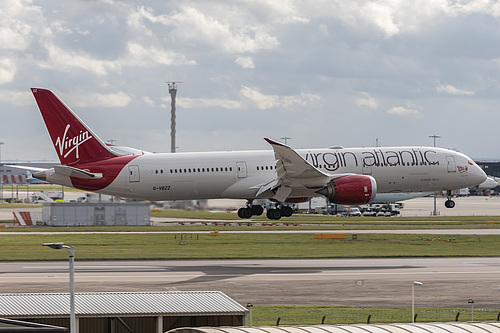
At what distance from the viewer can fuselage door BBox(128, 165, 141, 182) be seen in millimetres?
67562

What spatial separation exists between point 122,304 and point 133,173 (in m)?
35.3

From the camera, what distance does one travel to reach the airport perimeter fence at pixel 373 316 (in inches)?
1523

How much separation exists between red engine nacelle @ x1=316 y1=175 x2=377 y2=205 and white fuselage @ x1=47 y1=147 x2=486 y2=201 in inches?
118

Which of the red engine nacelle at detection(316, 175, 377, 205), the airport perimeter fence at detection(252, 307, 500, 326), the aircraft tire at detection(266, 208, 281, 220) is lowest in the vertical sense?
the airport perimeter fence at detection(252, 307, 500, 326)

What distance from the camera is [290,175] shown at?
67000 mm

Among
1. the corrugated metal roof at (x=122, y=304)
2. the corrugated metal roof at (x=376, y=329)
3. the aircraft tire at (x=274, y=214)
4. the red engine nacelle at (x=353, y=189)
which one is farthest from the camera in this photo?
the aircraft tire at (x=274, y=214)

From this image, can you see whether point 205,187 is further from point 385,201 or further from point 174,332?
point 385,201

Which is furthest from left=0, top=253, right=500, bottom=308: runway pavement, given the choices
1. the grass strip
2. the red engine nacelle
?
the red engine nacelle

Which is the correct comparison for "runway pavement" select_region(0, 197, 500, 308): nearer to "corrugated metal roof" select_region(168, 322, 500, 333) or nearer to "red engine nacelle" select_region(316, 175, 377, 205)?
"red engine nacelle" select_region(316, 175, 377, 205)

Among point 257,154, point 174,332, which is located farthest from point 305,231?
point 174,332

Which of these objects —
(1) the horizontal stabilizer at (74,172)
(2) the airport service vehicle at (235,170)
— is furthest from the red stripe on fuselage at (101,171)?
(1) the horizontal stabilizer at (74,172)

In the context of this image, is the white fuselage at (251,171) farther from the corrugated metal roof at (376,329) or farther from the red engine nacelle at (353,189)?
the corrugated metal roof at (376,329)

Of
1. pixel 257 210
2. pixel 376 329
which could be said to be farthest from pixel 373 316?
pixel 257 210

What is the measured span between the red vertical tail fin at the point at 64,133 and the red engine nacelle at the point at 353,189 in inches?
806
